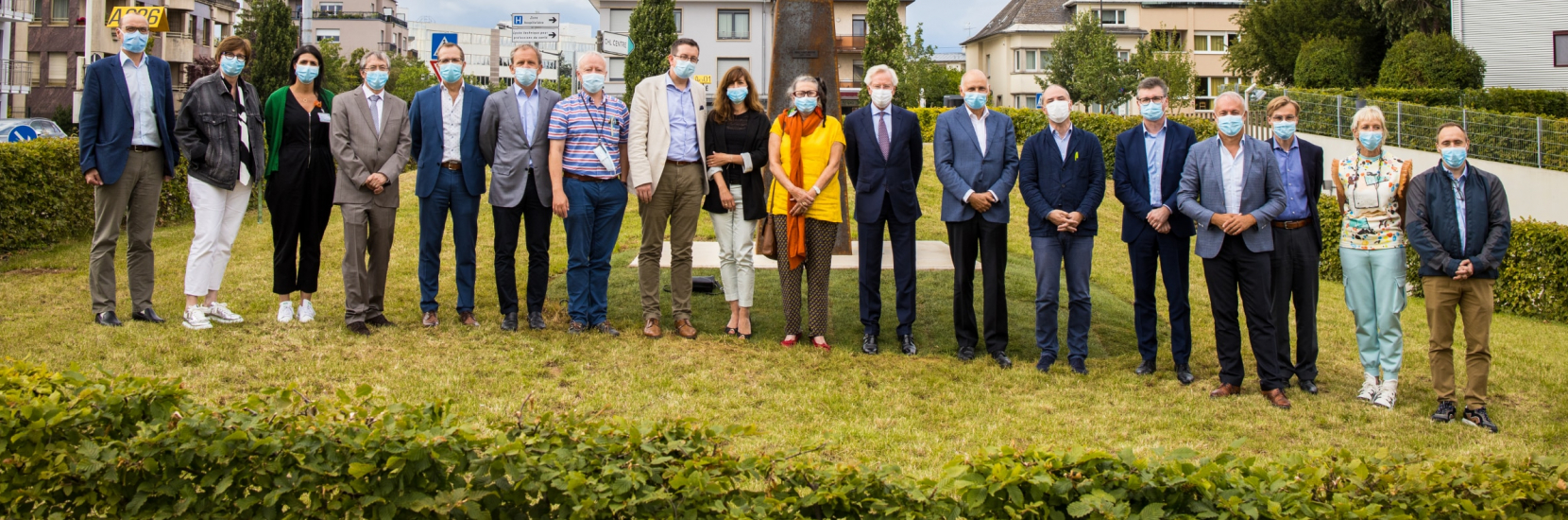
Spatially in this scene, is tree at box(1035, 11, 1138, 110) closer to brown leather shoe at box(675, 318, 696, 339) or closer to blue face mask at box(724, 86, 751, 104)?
blue face mask at box(724, 86, 751, 104)

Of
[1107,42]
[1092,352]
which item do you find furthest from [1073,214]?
[1107,42]

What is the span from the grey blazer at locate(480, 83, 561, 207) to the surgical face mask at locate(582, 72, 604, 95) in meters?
0.36

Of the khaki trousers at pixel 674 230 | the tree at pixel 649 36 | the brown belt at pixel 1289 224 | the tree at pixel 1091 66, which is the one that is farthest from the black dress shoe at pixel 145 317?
the tree at pixel 1091 66

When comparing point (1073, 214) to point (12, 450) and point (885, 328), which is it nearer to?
point (885, 328)

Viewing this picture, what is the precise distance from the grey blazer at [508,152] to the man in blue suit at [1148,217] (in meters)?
3.80

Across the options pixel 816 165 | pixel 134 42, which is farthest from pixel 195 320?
pixel 816 165

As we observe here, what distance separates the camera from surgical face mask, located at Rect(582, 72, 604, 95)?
801 centimetres

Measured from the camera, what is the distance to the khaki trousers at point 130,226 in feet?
24.9

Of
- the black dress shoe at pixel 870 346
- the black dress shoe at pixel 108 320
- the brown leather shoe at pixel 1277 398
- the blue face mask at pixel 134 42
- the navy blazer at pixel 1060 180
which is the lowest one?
the brown leather shoe at pixel 1277 398

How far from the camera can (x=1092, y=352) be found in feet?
27.9

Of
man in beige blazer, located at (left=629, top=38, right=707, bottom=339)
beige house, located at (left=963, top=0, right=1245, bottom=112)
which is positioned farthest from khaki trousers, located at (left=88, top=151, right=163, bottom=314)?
beige house, located at (left=963, top=0, right=1245, bottom=112)

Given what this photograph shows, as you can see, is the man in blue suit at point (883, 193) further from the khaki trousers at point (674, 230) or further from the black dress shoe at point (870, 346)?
the khaki trousers at point (674, 230)

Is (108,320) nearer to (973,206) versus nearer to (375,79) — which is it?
(375,79)

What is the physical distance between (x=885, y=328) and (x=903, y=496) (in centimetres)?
546
